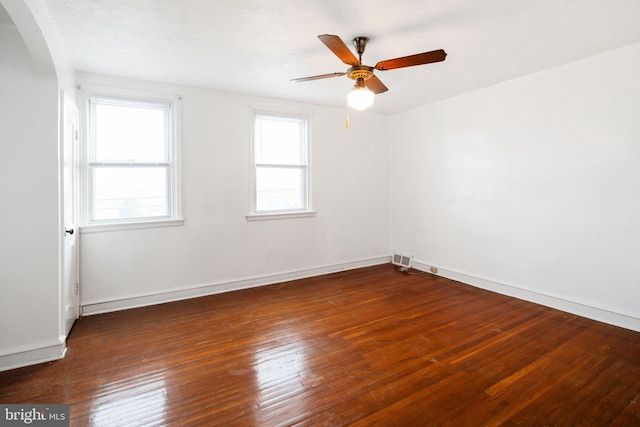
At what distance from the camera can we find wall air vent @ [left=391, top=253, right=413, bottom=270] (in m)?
4.97

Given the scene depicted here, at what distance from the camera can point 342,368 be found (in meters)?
2.26

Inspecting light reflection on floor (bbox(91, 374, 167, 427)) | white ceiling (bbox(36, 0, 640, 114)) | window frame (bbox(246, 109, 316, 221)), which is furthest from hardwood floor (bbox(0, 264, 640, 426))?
white ceiling (bbox(36, 0, 640, 114))

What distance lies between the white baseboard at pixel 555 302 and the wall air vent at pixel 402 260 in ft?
1.90

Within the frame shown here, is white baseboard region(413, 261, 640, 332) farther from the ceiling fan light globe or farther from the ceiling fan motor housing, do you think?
the ceiling fan motor housing

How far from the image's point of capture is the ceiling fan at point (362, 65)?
6.81ft

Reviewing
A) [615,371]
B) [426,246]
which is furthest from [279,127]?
[615,371]

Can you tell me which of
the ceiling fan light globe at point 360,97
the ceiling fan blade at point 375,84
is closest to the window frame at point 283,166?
the ceiling fan blade at point 375,84

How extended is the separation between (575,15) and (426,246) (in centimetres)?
329

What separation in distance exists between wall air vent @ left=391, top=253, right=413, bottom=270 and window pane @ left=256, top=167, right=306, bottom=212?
6.22ft

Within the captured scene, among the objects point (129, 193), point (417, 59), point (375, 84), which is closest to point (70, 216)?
point (129, 193)

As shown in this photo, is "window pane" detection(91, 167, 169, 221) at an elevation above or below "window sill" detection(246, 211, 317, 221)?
above

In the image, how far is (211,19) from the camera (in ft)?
7.39

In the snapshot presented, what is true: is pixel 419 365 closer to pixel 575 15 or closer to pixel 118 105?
pixel 575 15

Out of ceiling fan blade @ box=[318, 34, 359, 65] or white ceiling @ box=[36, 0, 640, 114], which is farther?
white ceiling @ box=[36, 0, 640, 114]
